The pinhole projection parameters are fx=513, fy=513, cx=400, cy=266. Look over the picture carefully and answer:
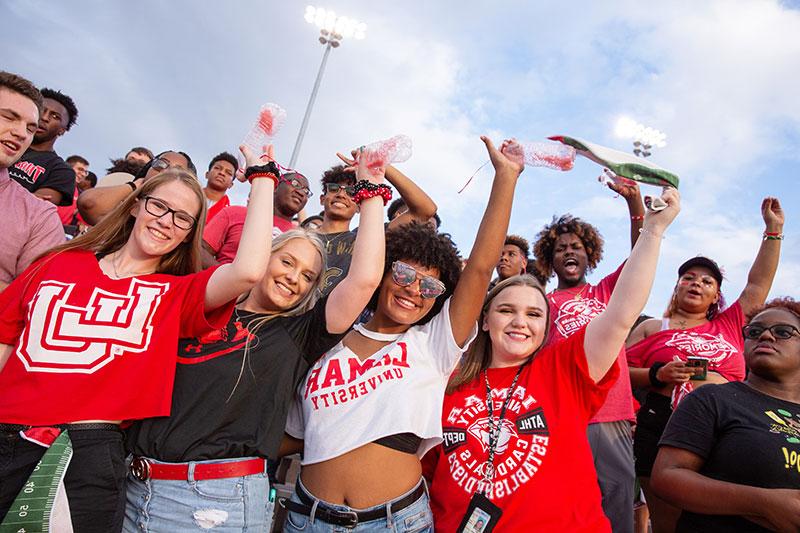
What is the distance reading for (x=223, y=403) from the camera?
2111mm

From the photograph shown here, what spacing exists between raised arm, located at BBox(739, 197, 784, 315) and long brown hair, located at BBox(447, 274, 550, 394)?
7.54 feet

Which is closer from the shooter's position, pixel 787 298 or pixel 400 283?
pixel 400 283

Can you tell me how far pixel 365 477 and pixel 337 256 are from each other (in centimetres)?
184

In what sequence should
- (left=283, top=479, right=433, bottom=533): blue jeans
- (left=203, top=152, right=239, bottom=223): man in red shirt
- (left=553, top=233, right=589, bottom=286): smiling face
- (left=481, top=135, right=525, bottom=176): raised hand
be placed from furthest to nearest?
(left=203, top=152, right=239, bottom=223): man in red shirt < (left=553, top=233, right=589, bottom=286): smiling face < (left=481, top=135, right=525, bottom=176): raised hand < (left=283, top=479, right=433, bottom=533): blue jeans

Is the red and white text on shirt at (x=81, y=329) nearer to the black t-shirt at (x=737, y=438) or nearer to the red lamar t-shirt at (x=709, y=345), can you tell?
the black t-shirt at (x=737, y=438)

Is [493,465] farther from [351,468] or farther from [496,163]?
[496,163]

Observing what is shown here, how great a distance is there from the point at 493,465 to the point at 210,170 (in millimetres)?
5102

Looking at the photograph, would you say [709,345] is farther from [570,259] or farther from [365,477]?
[365,477]

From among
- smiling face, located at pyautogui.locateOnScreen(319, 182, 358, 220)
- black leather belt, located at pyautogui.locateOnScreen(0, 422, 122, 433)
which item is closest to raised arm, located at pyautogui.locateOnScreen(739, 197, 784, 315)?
smiling face, located at pyautogui.locateOnScreen(319, 182, 358, 220)

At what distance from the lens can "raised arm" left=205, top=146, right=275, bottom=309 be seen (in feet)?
7.06

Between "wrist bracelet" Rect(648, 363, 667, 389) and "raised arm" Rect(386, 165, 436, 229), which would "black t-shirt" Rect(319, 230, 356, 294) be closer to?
"raised arm" Rect(386, 165, 436, 229)

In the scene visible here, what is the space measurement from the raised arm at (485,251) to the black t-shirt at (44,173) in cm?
313

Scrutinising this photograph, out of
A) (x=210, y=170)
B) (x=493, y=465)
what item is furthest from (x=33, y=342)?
(x=210, y=170)

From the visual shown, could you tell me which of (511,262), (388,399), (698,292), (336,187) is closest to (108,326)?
(388,399)
